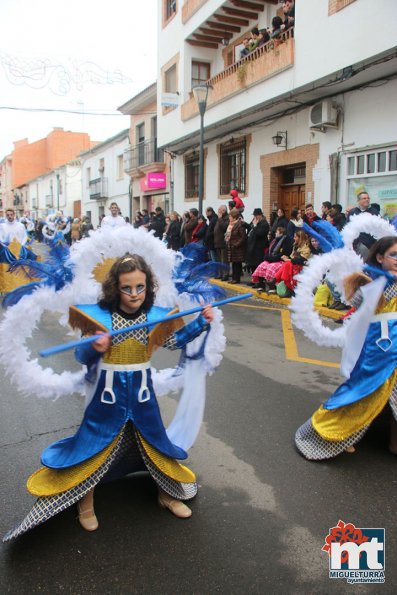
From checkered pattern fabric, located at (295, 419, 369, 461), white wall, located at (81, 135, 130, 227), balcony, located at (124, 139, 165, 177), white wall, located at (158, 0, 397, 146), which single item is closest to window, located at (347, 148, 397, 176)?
white wall, located at (158, 0, 397, 146)

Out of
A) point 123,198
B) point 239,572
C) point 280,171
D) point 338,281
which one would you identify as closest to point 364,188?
point 280,171

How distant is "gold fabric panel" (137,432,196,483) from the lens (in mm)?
2711

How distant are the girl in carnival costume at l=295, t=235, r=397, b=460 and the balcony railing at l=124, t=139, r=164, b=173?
64.2 feet

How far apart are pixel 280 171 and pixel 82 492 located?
1233 cm

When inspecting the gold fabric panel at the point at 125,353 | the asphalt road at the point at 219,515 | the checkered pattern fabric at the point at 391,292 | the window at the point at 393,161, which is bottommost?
the asphalt road at the point at 219,515

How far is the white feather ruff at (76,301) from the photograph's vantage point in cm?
266

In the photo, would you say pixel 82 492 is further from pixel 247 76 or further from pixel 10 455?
pixel 247 76

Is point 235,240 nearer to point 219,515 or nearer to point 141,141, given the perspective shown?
point 219,515

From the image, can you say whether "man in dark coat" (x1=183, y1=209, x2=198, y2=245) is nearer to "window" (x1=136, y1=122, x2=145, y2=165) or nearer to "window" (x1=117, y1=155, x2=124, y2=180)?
"window" (x1=136, y1=122, x2=145, y2=165)

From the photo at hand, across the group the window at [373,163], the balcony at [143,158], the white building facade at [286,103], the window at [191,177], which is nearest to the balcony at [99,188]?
the balcony at [143,158]

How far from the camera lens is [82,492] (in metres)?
2.57

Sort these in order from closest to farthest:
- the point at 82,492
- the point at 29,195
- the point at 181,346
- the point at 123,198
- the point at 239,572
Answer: the point at 239,572, the point at 82,492, the point at 181,346, the point at 123,198, the point at 29,195

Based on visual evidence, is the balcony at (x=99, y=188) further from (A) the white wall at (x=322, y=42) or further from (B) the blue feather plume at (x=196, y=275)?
(B) the blue feather plume at (x=196, y=275)

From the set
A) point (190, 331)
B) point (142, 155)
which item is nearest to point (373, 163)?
point (190, 331)
